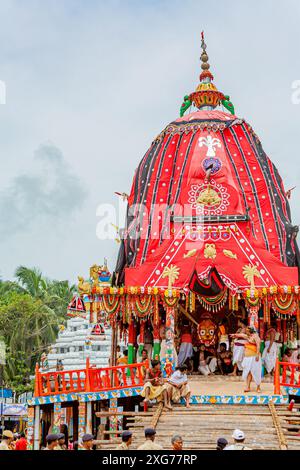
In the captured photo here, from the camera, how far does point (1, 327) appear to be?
3228 centimetres

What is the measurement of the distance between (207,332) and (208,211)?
11.3 feet

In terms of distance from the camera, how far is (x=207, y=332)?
62.4 feet

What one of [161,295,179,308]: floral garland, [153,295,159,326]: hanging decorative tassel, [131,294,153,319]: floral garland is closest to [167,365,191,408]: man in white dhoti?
[161,295,179,308]: floral garland

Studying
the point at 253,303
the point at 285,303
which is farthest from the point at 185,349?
the point at 285,303

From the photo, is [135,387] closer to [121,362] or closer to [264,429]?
[264,429]

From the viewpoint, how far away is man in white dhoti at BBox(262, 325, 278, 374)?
16844 millimetres

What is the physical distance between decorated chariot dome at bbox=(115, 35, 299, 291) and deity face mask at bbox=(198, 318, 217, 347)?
235 cm

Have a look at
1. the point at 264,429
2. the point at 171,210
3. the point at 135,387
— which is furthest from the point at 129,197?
the point at 264,429

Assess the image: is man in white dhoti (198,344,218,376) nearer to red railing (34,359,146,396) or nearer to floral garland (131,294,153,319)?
floral garland (131,294,153,319)

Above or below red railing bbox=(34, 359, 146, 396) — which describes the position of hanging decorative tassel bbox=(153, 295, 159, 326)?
above

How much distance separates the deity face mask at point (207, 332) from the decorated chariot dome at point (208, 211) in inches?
92.7

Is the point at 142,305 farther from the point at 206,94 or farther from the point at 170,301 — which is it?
the point at 206,94

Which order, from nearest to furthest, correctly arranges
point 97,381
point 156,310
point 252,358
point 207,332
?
Result: point 252,358 < point 97,381 < point 156,310 < point 207,332

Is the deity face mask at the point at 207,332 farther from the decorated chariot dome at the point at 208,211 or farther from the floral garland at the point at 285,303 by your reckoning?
the floral garland at the point at 285,303
